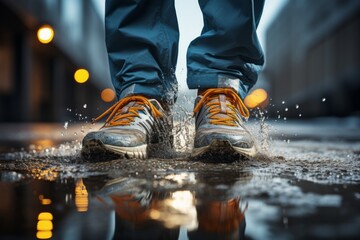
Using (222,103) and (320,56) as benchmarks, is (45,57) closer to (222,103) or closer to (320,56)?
(320,56)

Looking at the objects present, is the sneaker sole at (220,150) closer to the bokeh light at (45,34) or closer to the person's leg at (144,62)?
the person's leg at (144,62)

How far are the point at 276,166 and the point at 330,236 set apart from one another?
27.6 inches

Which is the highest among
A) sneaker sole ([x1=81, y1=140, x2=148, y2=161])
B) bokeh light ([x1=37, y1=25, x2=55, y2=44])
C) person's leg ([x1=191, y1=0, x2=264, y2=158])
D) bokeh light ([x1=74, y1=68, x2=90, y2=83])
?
bokeh light ([x1=74, y1=68, x2=90, y2=83])

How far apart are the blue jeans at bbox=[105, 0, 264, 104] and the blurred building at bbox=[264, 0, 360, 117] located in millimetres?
4661

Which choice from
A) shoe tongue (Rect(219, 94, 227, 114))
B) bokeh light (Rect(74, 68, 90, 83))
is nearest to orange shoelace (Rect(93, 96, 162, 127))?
shoe tongue (Rect(219, 94, 227, 114))

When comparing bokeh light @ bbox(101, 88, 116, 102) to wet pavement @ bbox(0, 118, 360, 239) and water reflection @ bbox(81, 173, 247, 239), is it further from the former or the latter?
water reflection @ bbox(81, 173, 247, 239)

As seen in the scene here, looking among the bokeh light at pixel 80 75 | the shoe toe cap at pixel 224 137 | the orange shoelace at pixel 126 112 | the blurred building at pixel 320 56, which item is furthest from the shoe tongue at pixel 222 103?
the bokeh light at pixel 80 75

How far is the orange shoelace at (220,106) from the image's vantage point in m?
1.40

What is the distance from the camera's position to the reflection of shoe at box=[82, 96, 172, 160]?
1.30 m

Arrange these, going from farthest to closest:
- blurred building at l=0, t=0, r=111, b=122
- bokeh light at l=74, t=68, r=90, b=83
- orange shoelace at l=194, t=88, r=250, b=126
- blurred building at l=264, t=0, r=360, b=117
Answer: bokeh light at l=74, t=68, r=90, b=83 < blurred building at l=264, t=0, r=360, b=117 < blurred building at l=0, t=0, r=111, b=122 < orange shoelace at l=194, t=88, r=250, b=126

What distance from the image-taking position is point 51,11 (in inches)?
490

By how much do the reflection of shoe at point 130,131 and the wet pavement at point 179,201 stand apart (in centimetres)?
6

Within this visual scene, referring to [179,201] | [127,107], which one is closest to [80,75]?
[127,107]

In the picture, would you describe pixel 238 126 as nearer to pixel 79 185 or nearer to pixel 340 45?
pixel 79 185
